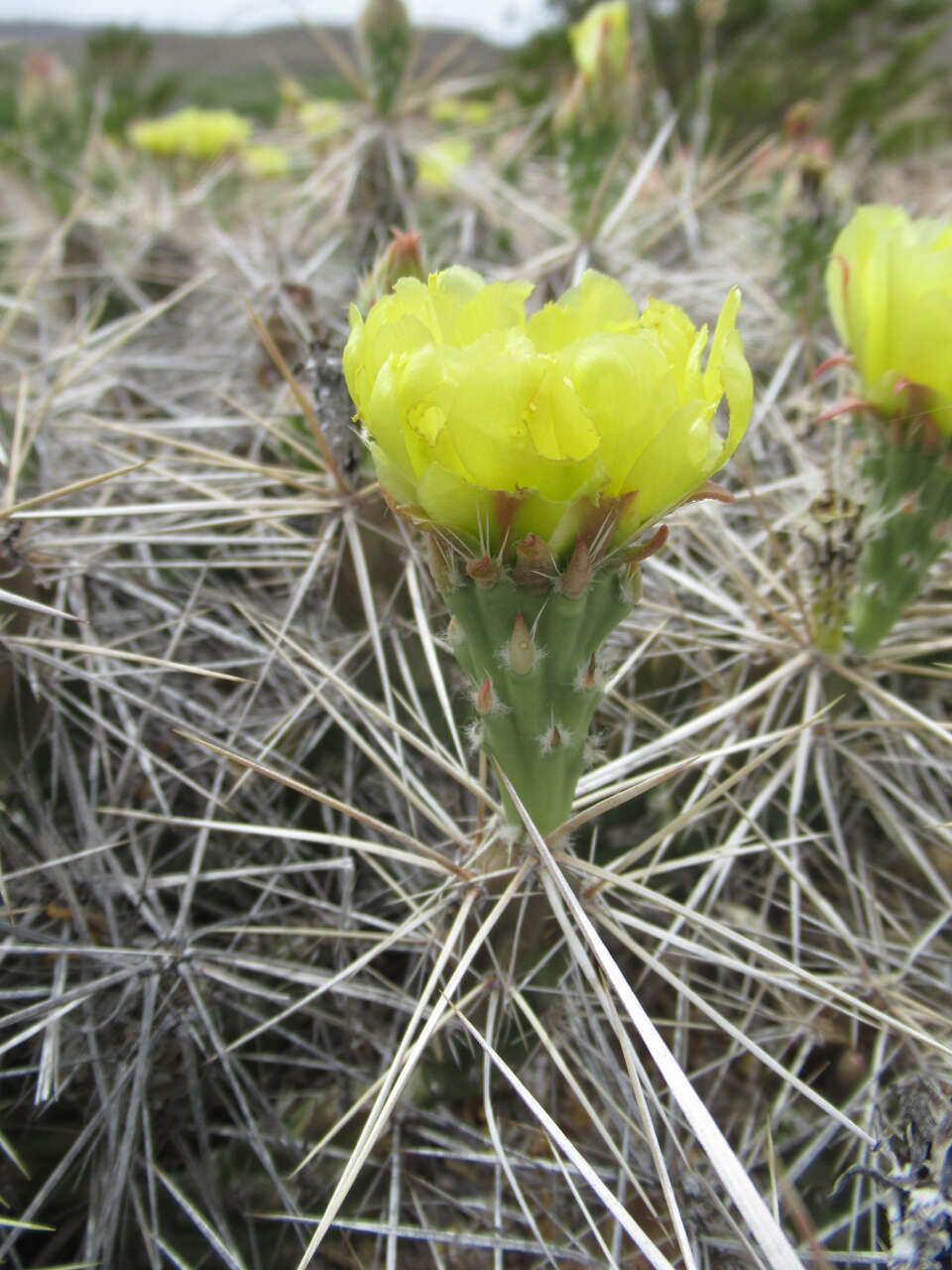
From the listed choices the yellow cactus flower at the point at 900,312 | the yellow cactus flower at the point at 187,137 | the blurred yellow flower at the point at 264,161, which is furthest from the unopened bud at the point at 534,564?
the yellow cactus flower at the point at 187,137

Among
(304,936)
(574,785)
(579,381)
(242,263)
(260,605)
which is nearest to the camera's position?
(579,381)

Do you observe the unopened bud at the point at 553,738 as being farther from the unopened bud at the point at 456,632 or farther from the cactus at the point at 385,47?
the cactus at the point at 385,47

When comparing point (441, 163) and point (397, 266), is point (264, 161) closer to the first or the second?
point (441, 163)

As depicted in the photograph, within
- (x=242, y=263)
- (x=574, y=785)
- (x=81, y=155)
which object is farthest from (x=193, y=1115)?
(x=81, y=155)

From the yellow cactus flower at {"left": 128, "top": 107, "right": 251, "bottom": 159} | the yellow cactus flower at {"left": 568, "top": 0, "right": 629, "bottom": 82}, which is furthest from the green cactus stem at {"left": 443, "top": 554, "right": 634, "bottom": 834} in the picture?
the yellow cactus flower at {"left": 128, "top": 107, "right": 251, "bottom": 159}

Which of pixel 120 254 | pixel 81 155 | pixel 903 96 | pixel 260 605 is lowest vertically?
pixel 260 605

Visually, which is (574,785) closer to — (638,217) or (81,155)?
(638,217)

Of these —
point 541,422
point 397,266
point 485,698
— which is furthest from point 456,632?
point 397,266

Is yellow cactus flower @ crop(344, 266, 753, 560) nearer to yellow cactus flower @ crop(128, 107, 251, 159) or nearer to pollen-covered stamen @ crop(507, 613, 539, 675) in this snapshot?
pollen-covered stamen @ crop(507, 613, 539, 675)
